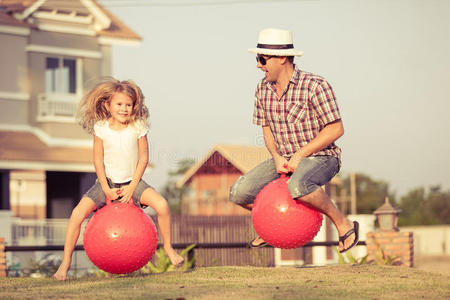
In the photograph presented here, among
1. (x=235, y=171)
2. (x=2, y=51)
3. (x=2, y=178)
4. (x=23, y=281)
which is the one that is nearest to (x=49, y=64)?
(x=2, y=51)

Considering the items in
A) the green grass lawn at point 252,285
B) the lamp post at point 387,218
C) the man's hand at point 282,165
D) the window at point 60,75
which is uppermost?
the window at point 60,75

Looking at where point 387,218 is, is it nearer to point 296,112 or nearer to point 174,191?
point 296,112

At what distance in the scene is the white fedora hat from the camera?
8.50 meters

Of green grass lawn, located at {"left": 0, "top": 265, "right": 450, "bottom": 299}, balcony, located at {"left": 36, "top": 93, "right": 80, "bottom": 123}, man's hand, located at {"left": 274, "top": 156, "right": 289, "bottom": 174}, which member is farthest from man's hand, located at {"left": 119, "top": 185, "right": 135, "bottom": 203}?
balcony, located at {"left": 36, "top": 93, "right": 80, "bottom": 123}

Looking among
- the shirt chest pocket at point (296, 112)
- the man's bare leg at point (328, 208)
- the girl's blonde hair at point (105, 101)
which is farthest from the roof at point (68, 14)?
the man's bare leg at point (328, 208)

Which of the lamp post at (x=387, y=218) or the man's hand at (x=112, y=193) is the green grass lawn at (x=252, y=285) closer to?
the man's hand at (x=112, y=193)

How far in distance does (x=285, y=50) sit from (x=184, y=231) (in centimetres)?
1770

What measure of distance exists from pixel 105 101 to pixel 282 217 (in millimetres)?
2329

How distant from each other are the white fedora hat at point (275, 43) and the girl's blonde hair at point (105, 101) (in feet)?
4.38

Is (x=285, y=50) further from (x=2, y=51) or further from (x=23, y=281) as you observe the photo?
(x=2, y=51)

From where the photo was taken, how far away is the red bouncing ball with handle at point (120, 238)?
8.23m

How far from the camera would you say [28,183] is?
3142 cm

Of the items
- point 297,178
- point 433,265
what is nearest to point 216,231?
point 433,265

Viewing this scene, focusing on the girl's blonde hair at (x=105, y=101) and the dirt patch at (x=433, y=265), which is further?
the dirt patch at (x=433, y=265)
